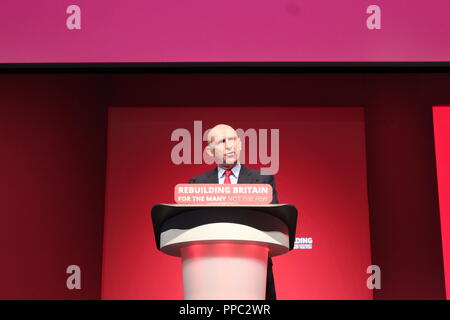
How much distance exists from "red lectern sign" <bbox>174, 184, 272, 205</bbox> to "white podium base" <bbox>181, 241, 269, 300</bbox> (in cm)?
15

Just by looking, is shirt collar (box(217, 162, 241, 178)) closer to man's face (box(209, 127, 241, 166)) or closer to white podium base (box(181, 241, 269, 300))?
man's face (box(209, 127, 241, 166))

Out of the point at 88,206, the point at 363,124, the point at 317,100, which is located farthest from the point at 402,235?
the point at 88,206

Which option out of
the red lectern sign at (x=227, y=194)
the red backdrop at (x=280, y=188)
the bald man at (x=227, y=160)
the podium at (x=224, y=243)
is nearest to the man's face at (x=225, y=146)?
the bald man at (x=227, y=160)

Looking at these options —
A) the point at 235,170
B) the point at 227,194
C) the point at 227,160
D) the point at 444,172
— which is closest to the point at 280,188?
the point at 444,172

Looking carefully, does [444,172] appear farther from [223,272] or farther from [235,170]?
[223,272]

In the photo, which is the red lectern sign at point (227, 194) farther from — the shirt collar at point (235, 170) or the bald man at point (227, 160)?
the shirt collar at point (235, 170)

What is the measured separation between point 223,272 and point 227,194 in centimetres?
25

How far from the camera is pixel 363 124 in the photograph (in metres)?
4.15

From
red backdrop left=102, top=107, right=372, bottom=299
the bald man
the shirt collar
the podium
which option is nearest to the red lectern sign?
the podium

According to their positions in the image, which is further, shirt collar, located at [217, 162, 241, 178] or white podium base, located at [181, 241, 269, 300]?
shirt collar, located at [217, 162, 241, 178]

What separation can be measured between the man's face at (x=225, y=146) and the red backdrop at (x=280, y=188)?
1662mm

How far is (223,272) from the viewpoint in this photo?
65.9 inches

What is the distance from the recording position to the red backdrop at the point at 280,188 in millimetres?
3984

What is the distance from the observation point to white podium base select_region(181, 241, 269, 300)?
1671 millimetres
